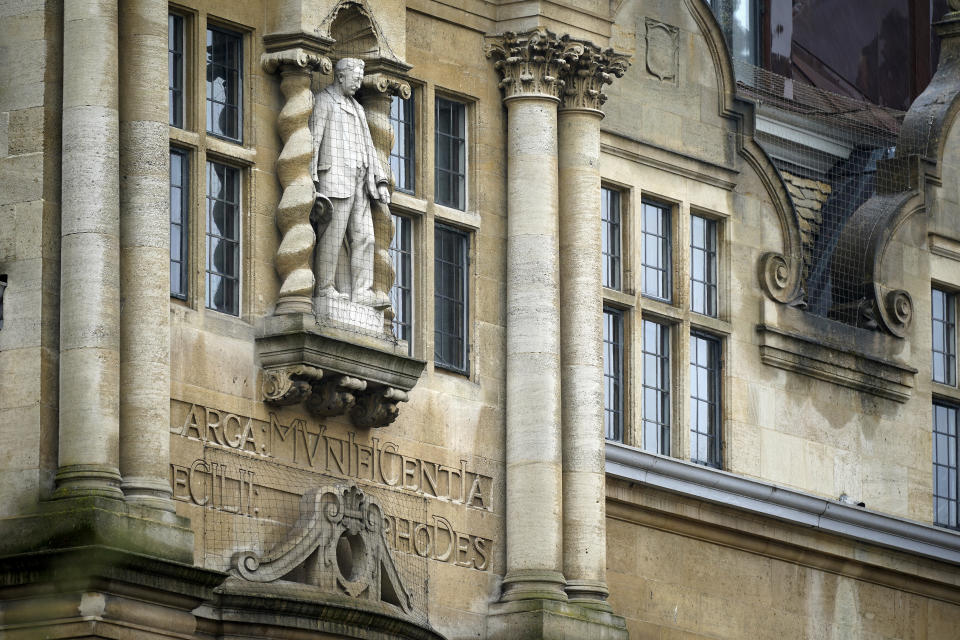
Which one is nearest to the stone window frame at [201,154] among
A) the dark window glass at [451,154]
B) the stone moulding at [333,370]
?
the stone moulding at [333,370]

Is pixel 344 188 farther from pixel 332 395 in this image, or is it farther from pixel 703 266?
pixel 703 266

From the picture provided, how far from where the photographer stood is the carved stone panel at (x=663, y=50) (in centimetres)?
4038

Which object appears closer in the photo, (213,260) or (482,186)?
(213,260)

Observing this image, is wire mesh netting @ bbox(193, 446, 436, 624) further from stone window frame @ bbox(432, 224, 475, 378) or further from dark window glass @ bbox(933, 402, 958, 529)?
dark window glass @ bbox(933, 402, 958, 529)

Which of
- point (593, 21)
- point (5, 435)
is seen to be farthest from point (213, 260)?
point (593, 21)

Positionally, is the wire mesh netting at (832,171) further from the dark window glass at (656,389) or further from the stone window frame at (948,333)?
the dark window glass at (656,389)

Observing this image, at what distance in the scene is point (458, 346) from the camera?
36.0 meters

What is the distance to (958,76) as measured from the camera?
146 feet

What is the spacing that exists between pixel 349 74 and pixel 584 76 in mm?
3451

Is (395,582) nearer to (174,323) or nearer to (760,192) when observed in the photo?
(174,323)

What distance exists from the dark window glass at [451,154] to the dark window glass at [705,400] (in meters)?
5.02

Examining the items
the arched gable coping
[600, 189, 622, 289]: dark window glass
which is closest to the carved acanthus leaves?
[600, 189, 622, 289]: dark window glass

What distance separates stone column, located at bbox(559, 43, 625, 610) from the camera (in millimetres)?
36000

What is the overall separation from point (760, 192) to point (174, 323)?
36.4 feet
